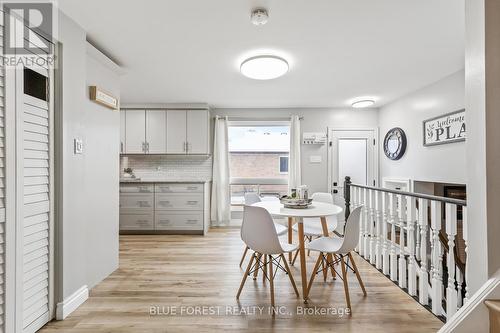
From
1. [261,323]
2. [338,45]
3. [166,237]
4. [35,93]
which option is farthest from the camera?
[166,237]

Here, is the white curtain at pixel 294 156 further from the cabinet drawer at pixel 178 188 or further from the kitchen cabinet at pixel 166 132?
the cabinet drawer at pixel 178 188

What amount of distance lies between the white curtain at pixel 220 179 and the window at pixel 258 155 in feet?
0.54

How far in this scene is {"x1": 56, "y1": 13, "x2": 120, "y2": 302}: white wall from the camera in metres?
1.90

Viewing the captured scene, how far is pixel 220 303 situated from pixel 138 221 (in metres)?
2.85

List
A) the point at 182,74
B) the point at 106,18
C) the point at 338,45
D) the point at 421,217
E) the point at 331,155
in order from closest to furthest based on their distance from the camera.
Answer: the point at 106,18 → the point at 421,217 → the point at 338,45 → the point at 182,74 → the point at 331,155

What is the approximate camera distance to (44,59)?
70.1 inches

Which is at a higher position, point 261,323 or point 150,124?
point 150,124

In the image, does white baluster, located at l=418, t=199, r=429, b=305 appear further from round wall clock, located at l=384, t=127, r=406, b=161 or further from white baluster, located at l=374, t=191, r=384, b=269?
round wall clock, located at l=384, t=127, r=406, b=161

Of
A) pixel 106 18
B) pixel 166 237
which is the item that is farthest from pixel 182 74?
pixel 166 237

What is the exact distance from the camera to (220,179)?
16.0 feet

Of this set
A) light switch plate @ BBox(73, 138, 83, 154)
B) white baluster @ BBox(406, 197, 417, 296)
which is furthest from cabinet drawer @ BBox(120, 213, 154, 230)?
white baluster @ BBox(406, 197, 417, 296)

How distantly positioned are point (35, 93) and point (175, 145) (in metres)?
2.98

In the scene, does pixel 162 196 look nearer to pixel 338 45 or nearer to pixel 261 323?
pixel 261 323

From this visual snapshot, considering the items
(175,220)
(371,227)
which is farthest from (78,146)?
(371,227)
